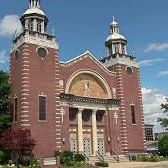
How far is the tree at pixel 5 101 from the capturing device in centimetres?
4520

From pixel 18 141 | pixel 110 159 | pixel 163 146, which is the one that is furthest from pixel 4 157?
pixel 163 146

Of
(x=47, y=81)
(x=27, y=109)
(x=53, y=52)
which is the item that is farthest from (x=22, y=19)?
(x=27, y=109)

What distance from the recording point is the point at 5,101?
45688 mm

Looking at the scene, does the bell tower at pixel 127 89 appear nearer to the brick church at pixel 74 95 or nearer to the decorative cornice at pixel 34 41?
the brick church at pixel 74 95

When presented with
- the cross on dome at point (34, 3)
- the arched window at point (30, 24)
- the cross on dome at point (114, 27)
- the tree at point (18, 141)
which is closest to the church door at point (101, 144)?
the tree at point (18, 141)

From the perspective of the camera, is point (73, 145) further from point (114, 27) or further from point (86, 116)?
point (114, 27)

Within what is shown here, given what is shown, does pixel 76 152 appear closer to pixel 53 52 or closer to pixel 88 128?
pixel 88 128

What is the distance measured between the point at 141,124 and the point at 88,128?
35.1 ft

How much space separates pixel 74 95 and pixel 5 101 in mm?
10665

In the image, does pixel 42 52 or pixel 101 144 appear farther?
pixel 101 144

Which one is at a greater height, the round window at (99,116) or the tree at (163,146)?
the round window at (99,116)

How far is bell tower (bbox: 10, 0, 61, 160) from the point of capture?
45056mm

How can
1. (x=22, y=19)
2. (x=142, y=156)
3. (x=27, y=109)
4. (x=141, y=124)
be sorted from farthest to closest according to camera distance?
(x=141, y=124) → (x=142, y=156) → (x=22, y=19) → (x=27, y=109)

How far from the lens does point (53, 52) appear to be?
4959 cm
